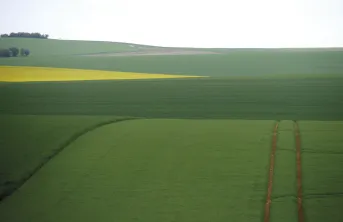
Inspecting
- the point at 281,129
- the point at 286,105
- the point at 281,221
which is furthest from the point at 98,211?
the point at 286,105

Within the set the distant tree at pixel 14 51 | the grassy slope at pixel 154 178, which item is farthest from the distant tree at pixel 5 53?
the grassy slope at pixel 154 178

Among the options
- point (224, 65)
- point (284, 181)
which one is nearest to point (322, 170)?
point (284, 181)

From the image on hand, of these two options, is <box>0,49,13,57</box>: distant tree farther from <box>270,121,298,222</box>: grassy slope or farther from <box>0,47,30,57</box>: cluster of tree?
<box>270,121,298,222</box>: grassy slope

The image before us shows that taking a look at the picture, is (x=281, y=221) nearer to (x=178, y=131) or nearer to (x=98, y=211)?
(x=98, y=211)

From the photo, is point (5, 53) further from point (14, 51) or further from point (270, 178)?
point (270, 178)

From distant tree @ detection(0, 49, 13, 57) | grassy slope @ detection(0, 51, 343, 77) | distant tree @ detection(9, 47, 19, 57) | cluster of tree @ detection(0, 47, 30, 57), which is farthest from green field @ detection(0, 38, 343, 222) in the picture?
distant tree @ detection(9, 47, 19, 57)
